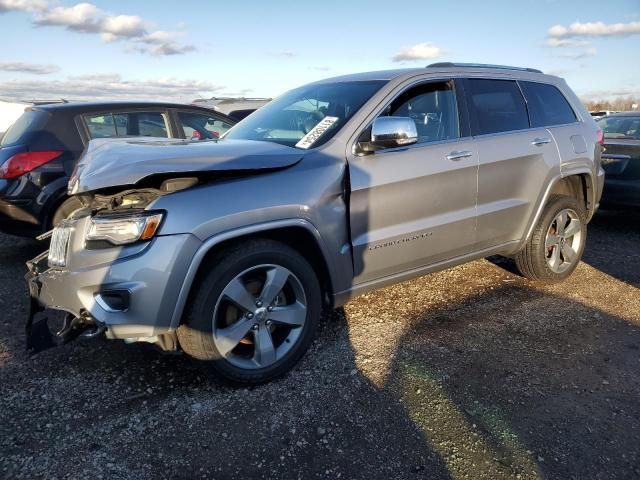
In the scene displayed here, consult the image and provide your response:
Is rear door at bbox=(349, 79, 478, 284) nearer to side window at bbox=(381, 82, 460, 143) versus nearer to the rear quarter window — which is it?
side window at bbox=(381, 82, 460, 143)

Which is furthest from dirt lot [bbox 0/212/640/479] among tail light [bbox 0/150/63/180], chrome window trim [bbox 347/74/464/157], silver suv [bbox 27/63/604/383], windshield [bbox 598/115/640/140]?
windshield [bbox 598/115/640/140]

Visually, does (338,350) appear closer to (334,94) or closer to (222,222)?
(222,222)

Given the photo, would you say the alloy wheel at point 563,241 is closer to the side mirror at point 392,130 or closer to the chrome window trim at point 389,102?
the chrome window trim at point 389,102

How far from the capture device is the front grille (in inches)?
106

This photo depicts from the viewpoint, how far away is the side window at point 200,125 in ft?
20.2

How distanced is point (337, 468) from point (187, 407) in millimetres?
950

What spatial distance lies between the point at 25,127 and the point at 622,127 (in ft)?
24.9

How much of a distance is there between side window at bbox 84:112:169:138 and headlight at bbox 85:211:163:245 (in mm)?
3229

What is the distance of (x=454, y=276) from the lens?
479cm

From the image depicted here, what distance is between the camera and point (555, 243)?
178 inches

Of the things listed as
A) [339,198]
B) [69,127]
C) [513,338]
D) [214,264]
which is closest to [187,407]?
[214,264]

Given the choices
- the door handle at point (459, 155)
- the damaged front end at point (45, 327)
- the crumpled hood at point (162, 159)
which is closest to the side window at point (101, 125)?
the crumpled hood at point (162, 159)

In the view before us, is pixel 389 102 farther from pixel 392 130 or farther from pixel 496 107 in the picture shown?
pixel 496 107

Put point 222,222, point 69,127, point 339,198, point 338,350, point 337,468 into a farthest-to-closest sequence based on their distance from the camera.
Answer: point 69,127, point 338,350, point 339,198, point 222,222, point 337,468
